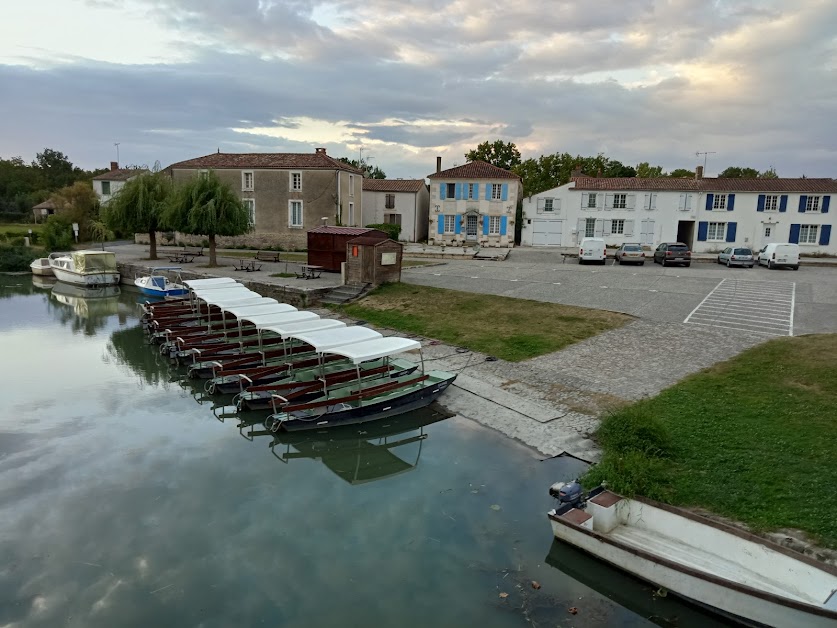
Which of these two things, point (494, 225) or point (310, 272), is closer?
point (310, 272)

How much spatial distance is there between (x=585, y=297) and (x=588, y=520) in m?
16.3

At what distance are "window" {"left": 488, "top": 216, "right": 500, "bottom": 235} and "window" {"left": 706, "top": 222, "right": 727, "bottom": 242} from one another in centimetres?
1547

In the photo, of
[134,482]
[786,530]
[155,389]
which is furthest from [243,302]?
[786,530]

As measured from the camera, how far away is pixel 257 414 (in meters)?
14.6

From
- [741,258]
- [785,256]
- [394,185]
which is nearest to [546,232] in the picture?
[394,185]

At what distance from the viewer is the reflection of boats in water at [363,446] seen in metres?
11.9

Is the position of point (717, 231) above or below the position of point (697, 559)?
above

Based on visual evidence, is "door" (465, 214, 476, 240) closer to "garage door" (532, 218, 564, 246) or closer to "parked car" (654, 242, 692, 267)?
"garage door" (532, 218, 564, 246)

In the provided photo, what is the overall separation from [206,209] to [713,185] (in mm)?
35365

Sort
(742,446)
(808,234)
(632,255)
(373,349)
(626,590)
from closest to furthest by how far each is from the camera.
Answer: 1. (626,590)
2. (742,446)
3. (373,349)
4. (632,255)
5. (808,234)

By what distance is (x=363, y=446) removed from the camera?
13.0 metres

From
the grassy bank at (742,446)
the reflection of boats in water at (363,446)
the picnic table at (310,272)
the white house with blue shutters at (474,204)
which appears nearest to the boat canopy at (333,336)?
the reflection of boats in water at (363,446)

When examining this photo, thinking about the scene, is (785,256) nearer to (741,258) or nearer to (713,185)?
(741,258)

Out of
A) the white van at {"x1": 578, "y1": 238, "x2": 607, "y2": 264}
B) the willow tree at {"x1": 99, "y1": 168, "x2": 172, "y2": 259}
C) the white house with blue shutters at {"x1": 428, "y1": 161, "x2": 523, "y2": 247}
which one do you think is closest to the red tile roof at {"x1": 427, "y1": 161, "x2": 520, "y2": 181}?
the white house with blue shutters at {"x1": 428, "y1": 161, "x2": 523, "y2": 247}
